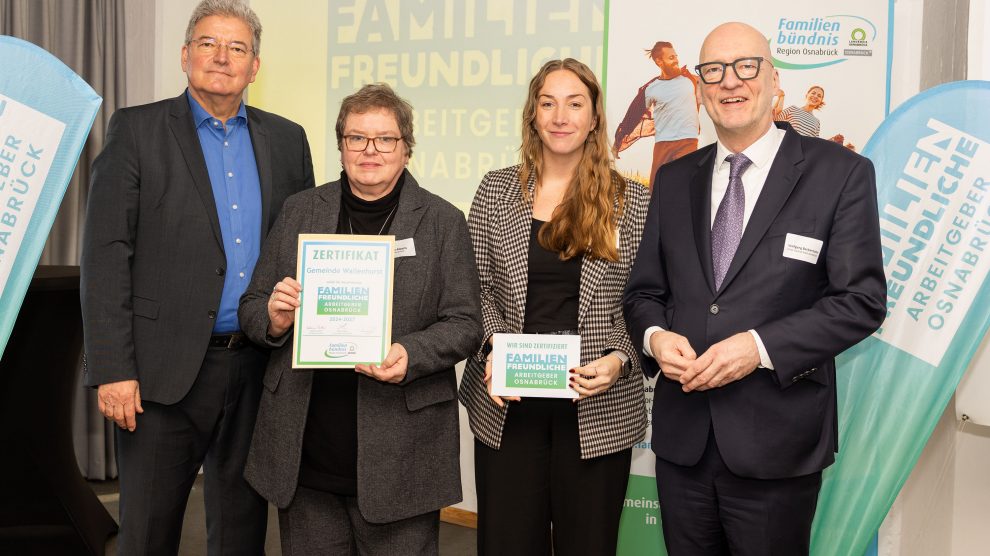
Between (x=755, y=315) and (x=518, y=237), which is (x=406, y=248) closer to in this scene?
(x=518, y=237)

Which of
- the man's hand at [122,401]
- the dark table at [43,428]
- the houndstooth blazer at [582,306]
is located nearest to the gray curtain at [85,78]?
the dark table at [43,428]

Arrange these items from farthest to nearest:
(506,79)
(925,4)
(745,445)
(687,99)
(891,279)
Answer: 1. (506,79)
2. (687,99)
3. (925,4)
4. (891,279)
5. (745,445)

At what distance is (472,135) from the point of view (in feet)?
14.9

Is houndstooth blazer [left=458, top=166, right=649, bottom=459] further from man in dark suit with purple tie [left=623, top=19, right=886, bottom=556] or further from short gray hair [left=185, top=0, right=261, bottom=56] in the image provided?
short gray hair [left=185, top=0, right=261, bottom=56]

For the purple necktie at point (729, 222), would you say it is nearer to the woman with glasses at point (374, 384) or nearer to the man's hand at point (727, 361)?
the man's hand at point (727, 361)

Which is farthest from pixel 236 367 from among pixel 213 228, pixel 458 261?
pixel 458 261

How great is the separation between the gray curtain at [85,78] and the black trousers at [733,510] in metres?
3.91

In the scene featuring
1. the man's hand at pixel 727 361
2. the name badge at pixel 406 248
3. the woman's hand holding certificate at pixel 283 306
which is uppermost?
the name badge at pixel 406 248

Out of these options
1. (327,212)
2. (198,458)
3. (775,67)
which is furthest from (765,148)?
(198,458)

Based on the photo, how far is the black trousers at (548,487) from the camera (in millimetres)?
2424

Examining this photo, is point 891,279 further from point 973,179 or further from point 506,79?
point 506,79

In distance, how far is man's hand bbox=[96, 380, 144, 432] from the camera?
2467mm

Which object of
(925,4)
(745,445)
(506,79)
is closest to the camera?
(745,445)

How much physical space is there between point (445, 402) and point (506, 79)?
2555 mm
